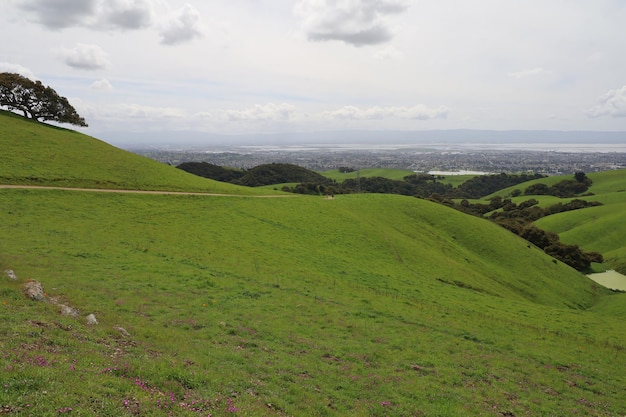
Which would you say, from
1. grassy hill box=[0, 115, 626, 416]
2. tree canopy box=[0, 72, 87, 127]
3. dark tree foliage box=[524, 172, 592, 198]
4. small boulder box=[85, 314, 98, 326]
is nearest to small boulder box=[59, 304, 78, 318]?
grassy hill box=[0, 115, 626, 416]

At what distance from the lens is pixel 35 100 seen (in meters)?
68.8

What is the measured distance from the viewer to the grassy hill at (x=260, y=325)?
1098cm

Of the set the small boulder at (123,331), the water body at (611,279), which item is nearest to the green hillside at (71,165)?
the small boulder at (123,331)

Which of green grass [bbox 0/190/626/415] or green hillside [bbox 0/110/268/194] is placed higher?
green hillside [bbox 0/110/268/194]

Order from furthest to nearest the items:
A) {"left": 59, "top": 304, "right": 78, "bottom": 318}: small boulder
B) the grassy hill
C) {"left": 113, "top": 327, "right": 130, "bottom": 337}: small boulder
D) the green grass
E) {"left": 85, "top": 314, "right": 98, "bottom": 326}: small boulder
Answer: {"left": 59, "top": 304, "right": 78, "bottom": 318}: small boulder
{"left": 85, "top": 314, "right": 98, "bottom": 326}: small boulder
{"left": 113, "top": 327, "right": 130, "bottom": 337}: small boulder
the green grass
the grassy hill

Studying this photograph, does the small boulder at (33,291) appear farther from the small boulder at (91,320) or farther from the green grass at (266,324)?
the small boulder at (91,320)

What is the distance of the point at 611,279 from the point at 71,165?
309ft

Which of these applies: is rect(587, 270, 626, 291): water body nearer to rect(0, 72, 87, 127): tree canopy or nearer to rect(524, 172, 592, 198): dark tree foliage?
rect(0, 72, 87, 127): tree canopy

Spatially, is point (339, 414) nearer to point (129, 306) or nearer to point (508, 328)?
point (129, 306)

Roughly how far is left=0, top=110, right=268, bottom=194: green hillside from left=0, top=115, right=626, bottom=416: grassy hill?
3.29 metres

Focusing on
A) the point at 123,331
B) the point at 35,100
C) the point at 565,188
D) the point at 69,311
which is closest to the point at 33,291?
the point at 69,311

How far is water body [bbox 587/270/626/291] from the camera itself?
62828 mm

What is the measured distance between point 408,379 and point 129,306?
569 inches

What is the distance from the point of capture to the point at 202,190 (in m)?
53.8
